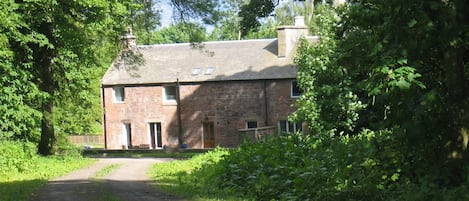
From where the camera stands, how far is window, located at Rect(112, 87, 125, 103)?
150 ft

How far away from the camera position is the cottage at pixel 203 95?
41438 mm

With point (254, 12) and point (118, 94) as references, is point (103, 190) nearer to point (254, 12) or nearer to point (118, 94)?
point (254, 12)

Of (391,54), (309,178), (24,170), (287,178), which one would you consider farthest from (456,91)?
(24,170)

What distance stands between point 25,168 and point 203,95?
22.4 meters

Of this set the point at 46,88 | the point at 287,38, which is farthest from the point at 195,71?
the point at 46,88

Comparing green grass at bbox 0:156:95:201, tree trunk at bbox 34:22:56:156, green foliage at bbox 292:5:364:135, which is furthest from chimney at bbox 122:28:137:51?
Answer: green foliage at bbox 292:5:364:135

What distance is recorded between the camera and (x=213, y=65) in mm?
43938

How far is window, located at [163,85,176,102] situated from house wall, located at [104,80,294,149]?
33cm

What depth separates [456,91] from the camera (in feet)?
29.1

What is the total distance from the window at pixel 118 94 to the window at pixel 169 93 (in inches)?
133

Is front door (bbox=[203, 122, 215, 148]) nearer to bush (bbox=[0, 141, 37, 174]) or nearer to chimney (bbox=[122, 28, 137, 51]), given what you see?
chimney (bbox=[122, 28, 137, 51])

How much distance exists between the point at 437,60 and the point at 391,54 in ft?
3.18

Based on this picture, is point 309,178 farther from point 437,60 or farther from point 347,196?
point 437,60

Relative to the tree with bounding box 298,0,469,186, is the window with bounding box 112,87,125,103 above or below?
above
